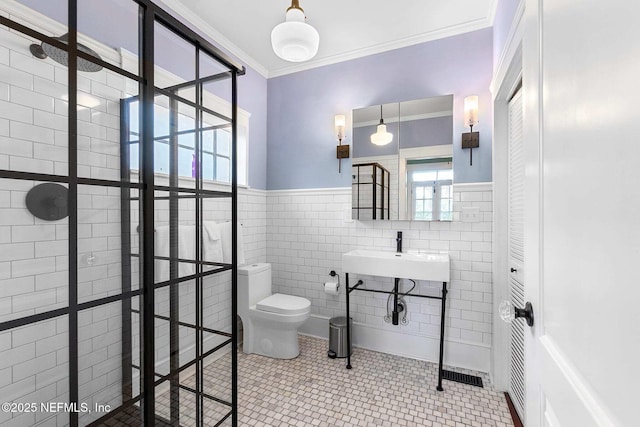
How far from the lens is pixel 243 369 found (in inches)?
98.1

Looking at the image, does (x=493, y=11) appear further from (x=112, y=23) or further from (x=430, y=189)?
(x=112, y=23)

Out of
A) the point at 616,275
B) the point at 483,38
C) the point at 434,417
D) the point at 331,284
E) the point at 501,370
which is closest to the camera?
the point at 616,275

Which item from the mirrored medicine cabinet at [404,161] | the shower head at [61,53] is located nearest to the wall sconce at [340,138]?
the mirrored medicine cabinet at [404,161]

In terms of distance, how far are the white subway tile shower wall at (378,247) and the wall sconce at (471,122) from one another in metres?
0.33

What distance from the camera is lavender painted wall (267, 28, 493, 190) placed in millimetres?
2480

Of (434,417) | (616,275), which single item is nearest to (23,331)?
(616,275)

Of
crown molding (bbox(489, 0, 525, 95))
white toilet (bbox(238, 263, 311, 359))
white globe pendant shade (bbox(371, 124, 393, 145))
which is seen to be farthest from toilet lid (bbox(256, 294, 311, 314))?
crown molding (bbox(489, 0, 525, 95))

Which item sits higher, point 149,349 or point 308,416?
point 149,349

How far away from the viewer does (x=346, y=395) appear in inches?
83.9

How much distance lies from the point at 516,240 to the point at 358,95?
1.91m

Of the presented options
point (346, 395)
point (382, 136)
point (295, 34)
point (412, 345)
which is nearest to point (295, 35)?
point (295, 34)

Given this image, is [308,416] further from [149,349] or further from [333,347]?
[149,349]

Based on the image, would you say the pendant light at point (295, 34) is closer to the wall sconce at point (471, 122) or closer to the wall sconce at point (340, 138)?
the wall sconce at point (340, 138)

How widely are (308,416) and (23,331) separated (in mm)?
1639
